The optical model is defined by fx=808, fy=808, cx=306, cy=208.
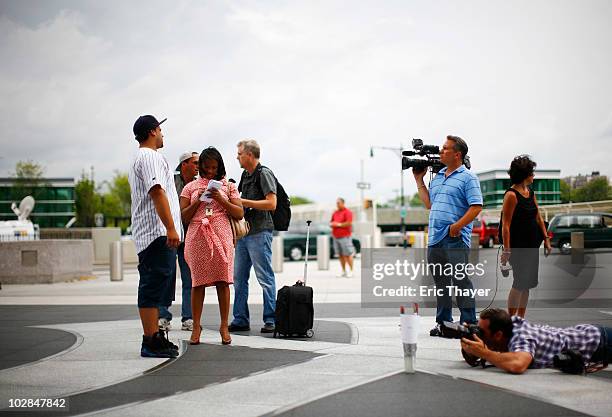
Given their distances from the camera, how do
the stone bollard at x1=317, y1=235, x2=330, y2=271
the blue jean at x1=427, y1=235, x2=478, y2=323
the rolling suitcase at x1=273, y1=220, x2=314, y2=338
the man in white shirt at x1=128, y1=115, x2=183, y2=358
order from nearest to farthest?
the man in white shirt at x1=128, y1=115, x2=183, y2=358 → the blue jean at x1=427, y1=235, x2=478, y2=323 → the rolling suitcase at x1=273, y1=220, x2=314, y2=338 → the stone bollard at x1=317, y1=235, x2=330, y2=271

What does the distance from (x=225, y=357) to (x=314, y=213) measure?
59.9 meters

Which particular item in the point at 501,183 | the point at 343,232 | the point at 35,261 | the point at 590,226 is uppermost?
the point at 501,183

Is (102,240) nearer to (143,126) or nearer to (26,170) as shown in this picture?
(143,126)

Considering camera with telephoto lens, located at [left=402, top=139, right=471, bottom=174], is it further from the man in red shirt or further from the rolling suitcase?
the man in red shirt

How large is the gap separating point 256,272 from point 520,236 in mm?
2967

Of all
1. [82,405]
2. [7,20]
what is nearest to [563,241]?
[7,20]

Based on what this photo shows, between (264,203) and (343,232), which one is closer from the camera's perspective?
(264,203)

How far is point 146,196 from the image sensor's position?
714cm

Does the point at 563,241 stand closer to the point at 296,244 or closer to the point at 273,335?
the point at 296,244

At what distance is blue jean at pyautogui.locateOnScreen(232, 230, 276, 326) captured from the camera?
8969 mm

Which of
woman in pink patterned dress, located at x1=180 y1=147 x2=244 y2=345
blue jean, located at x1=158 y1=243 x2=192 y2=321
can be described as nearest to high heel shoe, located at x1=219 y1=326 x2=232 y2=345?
woman in pink patterned dress, located at x1=180 y1=147 x2=244 y2=345

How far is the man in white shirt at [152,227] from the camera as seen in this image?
6.98 meters

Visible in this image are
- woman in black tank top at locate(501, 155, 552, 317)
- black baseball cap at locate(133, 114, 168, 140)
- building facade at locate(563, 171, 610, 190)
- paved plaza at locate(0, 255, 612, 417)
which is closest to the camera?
paved plaza at locate(0, 255, 612, 417)

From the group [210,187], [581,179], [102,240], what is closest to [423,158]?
[210,187]
